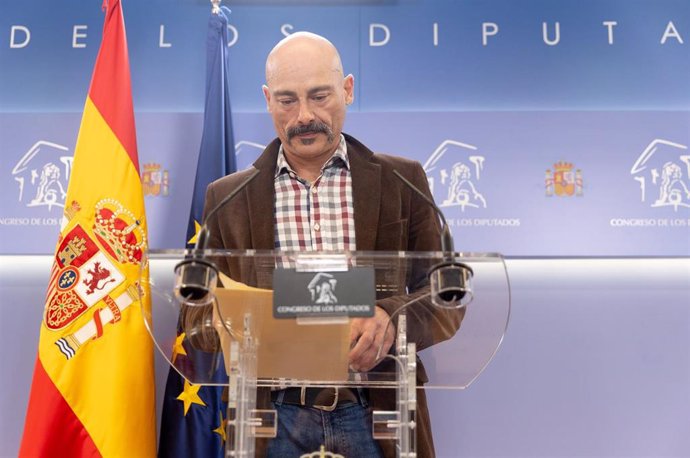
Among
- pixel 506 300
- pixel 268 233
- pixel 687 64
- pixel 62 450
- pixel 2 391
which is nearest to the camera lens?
pixel 506 300

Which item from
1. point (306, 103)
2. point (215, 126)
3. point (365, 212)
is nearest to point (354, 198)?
point (365, 212)

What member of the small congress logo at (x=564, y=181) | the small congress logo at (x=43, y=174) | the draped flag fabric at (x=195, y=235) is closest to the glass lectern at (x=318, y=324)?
the draped flag fabric at (x=195, y=235)

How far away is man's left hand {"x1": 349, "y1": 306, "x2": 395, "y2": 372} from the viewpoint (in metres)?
1.46

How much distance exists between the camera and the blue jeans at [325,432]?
159cm

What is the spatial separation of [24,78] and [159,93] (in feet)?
2.16

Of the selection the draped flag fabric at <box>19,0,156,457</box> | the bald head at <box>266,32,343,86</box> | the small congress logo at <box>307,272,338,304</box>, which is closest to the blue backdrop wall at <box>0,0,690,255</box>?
the draped flag fabric at <box>19,0,156,457</box>

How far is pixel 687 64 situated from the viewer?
3496 mm

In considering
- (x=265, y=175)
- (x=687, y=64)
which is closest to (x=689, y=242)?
(x=687, y=64)

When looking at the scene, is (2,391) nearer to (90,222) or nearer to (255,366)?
(90,222)

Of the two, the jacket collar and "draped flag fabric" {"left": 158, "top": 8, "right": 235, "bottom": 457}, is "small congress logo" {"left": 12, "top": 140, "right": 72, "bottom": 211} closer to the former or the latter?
"draped flag fabric" {"left": 158, "top": 8, "right": 235, "bottom": 457}

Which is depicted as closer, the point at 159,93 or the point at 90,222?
the point at 90,222

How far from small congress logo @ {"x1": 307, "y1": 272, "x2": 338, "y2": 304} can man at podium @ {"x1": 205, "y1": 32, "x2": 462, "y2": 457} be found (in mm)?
326

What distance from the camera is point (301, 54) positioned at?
2.30 metres

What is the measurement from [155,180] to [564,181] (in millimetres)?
1785
